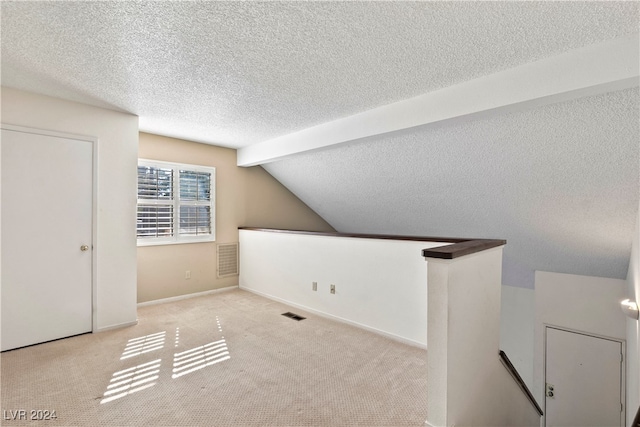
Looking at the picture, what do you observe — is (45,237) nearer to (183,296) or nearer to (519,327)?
(183,296)

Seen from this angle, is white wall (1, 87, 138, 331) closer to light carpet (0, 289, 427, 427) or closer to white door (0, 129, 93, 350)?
white door (0, 129, 93, 350)

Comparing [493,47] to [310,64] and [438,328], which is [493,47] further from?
[438,328]

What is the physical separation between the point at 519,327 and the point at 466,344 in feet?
13.7

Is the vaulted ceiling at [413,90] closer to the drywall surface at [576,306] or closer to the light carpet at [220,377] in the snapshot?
the drywall surface at [576,306]

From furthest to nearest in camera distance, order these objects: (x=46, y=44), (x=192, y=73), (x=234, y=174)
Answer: (x=234, y=174) → (x=192, y=73) → (x=46, y=44)

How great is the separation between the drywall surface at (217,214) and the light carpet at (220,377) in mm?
906

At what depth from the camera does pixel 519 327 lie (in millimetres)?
5164

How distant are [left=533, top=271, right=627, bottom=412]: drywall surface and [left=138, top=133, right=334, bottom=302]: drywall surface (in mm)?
4235

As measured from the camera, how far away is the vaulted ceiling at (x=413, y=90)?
1.76 metres

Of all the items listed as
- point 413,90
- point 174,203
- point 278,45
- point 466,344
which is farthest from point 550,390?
point 174,203

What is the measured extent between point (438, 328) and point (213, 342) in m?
2.27

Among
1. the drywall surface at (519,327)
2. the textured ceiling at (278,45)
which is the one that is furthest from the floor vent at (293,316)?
the drywall surface at (519,327)

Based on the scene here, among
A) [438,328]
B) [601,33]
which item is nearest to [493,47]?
[601,33]

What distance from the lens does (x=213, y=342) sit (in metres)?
3.08
